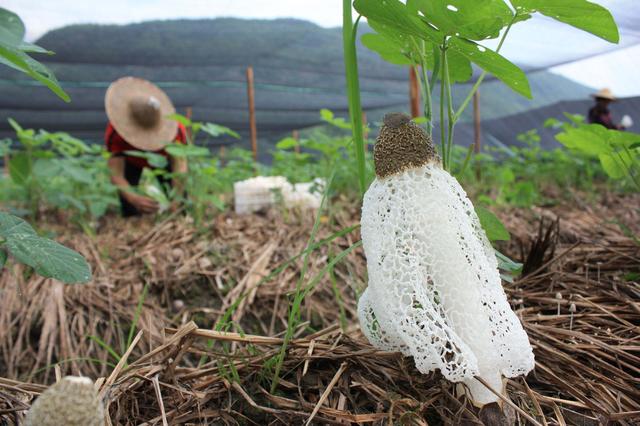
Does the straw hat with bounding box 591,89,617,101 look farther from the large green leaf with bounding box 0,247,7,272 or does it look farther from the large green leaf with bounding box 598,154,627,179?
the large green leaf with bounding box 0,247,7,272

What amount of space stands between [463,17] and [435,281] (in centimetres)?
50

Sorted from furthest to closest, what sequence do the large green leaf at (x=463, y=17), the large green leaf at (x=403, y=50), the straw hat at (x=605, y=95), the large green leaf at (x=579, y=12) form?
the straw hat at (x=605, y=95) < the large green leaf at (x=403, y=50) < the large green leaf at (x=579, y=12) < the large green leaf at (x=463, y=17)

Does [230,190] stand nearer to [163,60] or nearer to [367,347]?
[367,347]

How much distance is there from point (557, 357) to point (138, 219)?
3.41 m

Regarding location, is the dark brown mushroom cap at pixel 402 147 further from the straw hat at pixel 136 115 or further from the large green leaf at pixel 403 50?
the straw hat at pixel 136 115

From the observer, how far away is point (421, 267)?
3.11 ft

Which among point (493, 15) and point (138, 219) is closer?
point (493, 15)

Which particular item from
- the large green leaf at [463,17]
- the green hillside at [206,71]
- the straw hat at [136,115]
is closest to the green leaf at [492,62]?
the large green leaf at [463,17]

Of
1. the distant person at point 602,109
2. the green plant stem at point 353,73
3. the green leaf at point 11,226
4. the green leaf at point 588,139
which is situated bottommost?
the distant person at point 602,109

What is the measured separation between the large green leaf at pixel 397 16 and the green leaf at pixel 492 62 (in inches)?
2.1

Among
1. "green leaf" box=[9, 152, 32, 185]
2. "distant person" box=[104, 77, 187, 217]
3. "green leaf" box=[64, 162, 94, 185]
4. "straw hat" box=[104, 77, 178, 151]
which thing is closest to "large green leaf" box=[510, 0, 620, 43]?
"green leaf" box=[64, 162, 94, 185]

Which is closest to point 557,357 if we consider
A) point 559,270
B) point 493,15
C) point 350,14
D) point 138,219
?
point 559,270

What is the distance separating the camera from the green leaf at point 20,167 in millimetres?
3369

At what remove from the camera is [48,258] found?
981 millimetres
